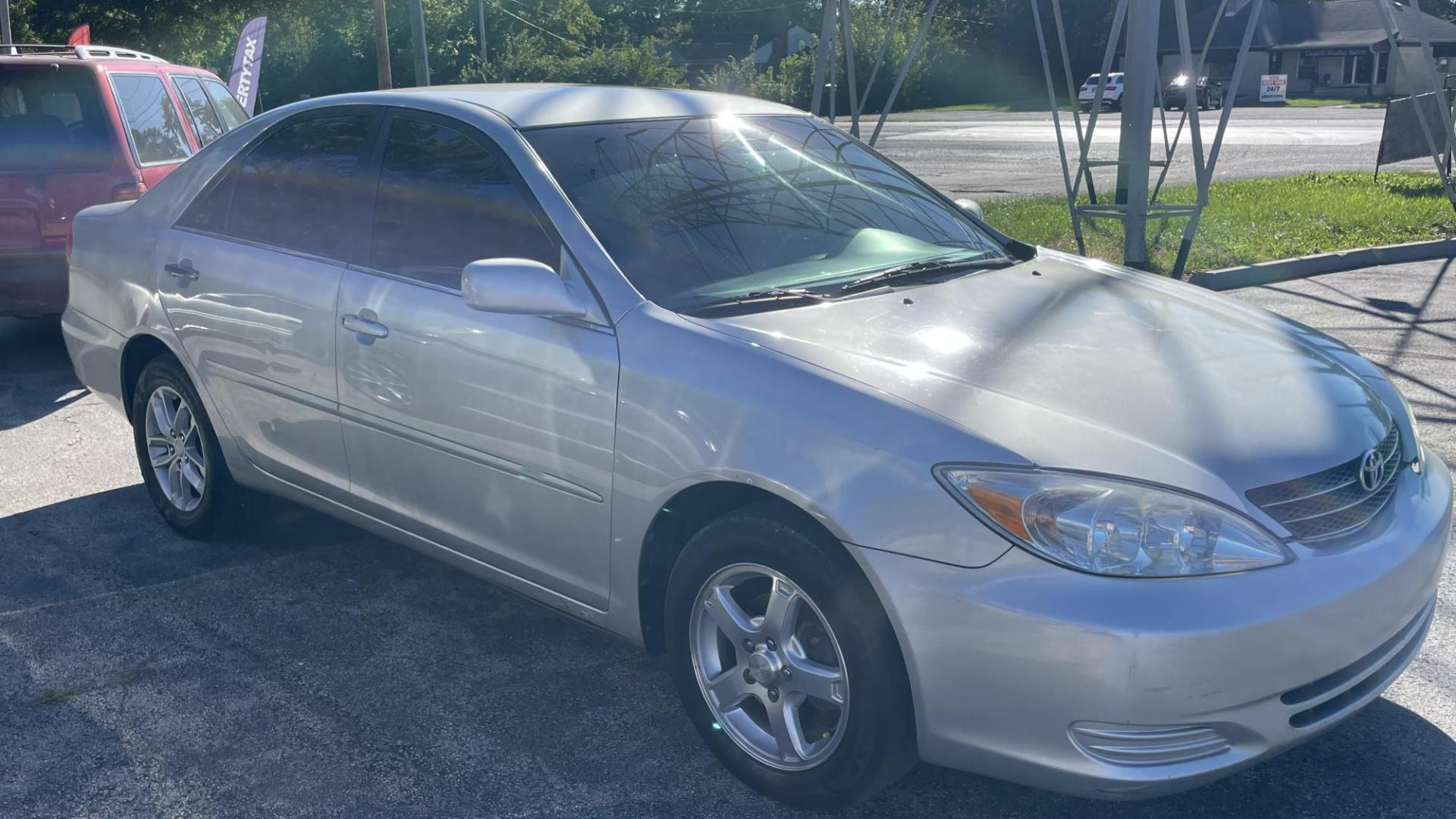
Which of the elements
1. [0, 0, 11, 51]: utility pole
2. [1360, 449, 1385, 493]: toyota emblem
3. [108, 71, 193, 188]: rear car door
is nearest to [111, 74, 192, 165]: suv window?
[108, 71, 193, 188]: rear car door

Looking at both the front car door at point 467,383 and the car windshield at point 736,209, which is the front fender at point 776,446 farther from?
the car windshield at point 736,209

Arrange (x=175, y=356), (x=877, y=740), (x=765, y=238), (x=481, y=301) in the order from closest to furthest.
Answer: (x=877, y=740) → (x=481, y=301) → (x=765, y=238) → (x=175, y=356)

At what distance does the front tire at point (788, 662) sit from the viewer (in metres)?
2.92

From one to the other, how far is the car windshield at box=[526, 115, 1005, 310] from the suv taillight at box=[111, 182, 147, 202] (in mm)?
4995

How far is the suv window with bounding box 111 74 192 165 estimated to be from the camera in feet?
27.4

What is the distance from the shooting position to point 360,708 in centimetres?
378

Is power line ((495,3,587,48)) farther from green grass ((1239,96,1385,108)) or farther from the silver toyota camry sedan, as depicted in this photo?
the silver toyota camry sedan

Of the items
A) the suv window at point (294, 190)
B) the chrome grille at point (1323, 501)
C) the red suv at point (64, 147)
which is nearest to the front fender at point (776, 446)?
the chrome grille at point (1323, 501)

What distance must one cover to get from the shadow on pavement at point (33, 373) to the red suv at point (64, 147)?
42cm

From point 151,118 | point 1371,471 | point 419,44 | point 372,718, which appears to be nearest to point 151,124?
point 151,118

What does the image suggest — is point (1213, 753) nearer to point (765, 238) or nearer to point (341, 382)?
point (765, 238)

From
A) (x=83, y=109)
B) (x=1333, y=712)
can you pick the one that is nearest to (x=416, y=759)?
(x=1333, y=712)

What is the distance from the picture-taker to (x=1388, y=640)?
9.84ft

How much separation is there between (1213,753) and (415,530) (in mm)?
2402
